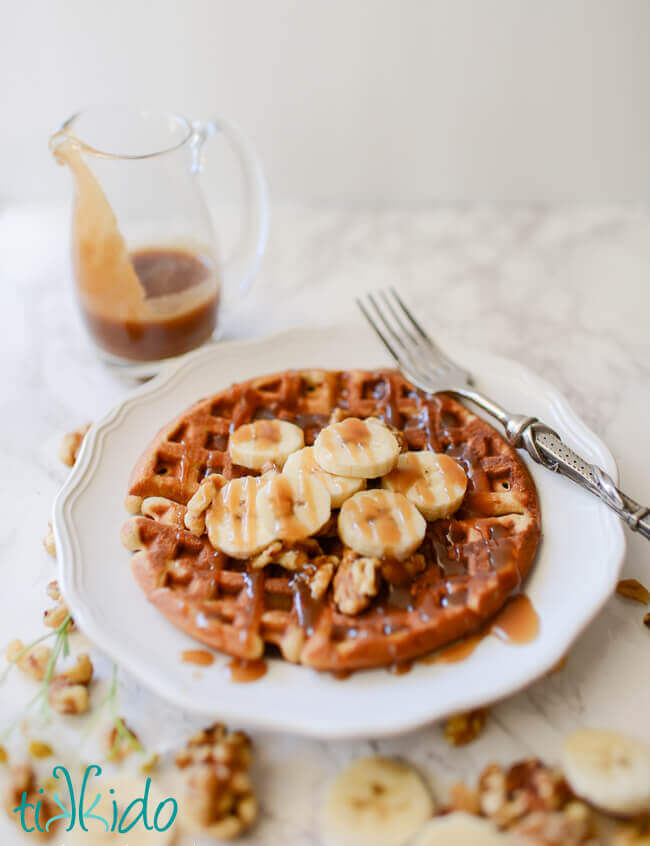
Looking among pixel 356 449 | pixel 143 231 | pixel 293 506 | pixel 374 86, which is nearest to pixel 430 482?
pixel 356 449

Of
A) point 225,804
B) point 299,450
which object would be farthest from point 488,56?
point 225,804

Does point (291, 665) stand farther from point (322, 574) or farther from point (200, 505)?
point (200, 505)

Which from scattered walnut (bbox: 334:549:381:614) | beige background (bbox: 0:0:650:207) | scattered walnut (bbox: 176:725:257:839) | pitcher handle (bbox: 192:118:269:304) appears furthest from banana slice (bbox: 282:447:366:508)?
beige background (bbox: 0:0:650:207)

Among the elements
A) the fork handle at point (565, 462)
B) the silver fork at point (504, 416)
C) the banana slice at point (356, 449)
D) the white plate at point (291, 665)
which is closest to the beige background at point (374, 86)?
the silver fork at point (504, 416)

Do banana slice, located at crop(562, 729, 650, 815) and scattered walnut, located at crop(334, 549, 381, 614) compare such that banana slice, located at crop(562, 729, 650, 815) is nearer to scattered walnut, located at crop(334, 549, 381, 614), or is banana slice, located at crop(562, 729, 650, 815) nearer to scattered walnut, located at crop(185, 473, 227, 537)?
scattered walnut, located at crop(334, 549, 381, 614)

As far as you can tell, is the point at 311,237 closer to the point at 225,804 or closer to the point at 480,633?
the point at 480,633
